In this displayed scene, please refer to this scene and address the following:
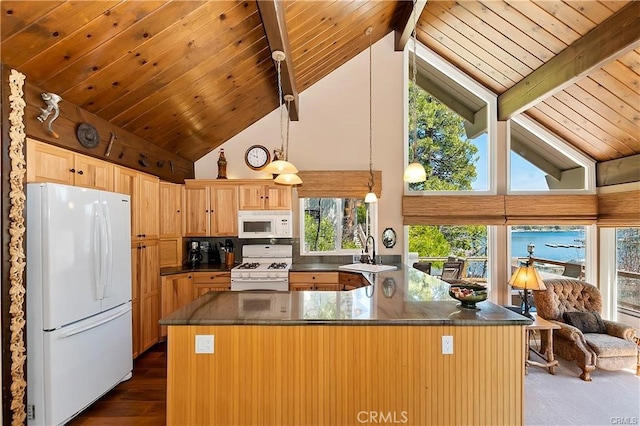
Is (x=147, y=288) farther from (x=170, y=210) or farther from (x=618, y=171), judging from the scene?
(x=618, y=171)

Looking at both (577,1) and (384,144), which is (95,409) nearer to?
(384,144)

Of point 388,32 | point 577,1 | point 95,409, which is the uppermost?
point 388,32

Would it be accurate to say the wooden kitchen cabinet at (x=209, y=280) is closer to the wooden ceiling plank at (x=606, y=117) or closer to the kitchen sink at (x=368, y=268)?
the kitchen sink at (x=368, y=268)

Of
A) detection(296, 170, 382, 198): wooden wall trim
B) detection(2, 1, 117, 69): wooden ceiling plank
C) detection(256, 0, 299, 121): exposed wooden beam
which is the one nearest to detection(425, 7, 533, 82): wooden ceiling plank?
detection(296, 170, 382, 198): wooden wall trim

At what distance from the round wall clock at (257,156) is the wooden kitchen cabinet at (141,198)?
1.25 metres

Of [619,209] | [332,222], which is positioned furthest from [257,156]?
[619,209]

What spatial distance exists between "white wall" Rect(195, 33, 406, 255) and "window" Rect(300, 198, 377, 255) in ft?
1.06

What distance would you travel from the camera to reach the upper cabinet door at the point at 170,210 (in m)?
4.14

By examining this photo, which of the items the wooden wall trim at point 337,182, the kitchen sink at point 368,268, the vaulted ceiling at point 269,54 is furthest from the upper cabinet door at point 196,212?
the kitchen sink at point 368,268

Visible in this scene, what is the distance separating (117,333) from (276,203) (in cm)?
236

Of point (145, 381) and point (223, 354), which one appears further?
point (145, 381)

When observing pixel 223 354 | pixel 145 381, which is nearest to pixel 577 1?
pixel 223 354

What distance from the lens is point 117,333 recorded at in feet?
9.23

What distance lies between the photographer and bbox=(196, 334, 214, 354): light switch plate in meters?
1.92
